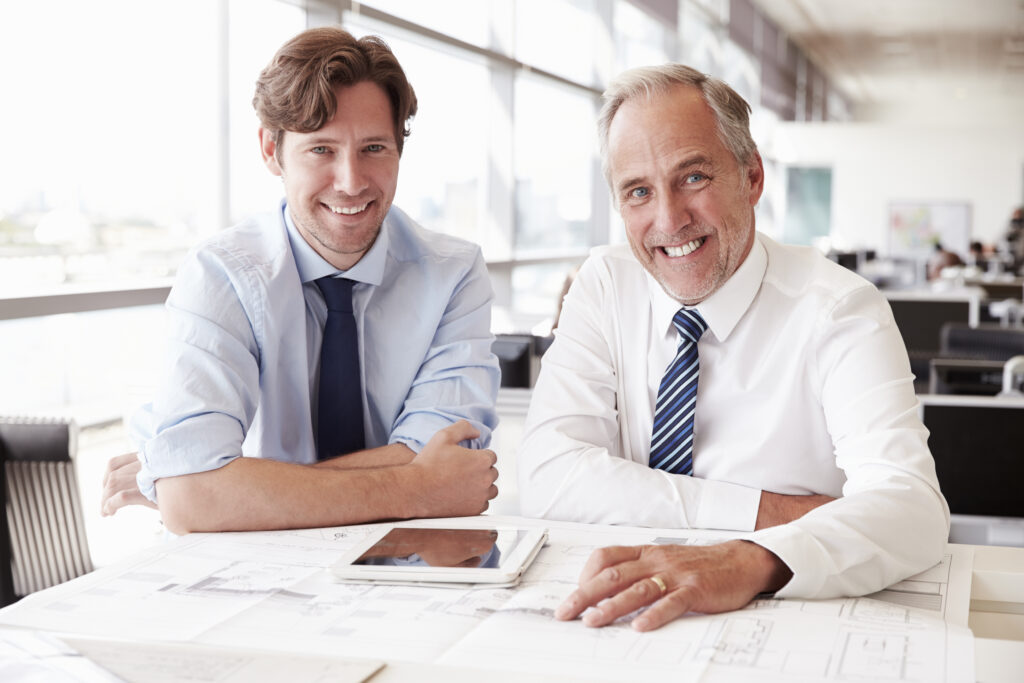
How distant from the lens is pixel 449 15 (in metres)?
6.97

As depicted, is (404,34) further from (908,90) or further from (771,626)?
(908,90)

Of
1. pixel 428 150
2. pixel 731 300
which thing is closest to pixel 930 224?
pixel 428 150

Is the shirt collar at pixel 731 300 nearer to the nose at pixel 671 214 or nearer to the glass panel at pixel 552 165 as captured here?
the nose at pixel 671 214

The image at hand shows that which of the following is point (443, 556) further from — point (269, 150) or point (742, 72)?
point (742, 72)

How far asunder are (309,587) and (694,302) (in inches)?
34.6

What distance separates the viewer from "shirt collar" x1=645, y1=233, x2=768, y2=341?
69.3 inches

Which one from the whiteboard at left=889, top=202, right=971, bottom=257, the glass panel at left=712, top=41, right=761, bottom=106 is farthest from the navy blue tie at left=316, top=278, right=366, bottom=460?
the whiteboard at left=889, top=202, right=971, bottom=257

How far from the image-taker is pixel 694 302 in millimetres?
1793

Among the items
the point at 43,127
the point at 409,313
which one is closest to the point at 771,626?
the point at 409,313

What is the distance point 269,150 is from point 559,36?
747 cm

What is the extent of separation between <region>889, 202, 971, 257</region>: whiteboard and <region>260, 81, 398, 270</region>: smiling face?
15968 mm

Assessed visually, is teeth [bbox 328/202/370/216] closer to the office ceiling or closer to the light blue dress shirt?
the light blue dress shirt

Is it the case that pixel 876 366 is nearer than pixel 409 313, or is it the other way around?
pixel 876 366

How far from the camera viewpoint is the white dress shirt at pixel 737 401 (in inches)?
60.4
